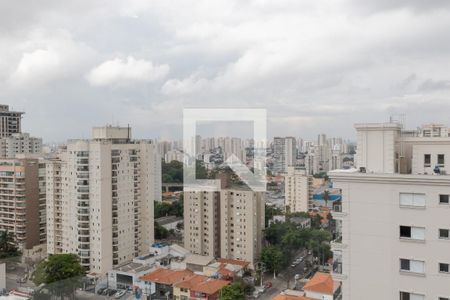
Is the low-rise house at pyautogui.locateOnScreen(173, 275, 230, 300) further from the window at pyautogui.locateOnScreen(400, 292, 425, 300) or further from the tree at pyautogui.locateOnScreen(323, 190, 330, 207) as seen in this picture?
the tree at pyautogui.locateOnScreen(323, 190, 330, 207)

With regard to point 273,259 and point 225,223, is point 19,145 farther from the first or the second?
point 273,259

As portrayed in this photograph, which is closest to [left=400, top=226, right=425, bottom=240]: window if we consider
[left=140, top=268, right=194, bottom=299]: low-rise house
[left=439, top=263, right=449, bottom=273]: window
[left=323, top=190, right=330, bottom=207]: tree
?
[left=439, top=263, right=449, bottom=273]: window

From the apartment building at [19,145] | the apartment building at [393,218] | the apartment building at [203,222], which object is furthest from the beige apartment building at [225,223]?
the apartment building at [19,145]

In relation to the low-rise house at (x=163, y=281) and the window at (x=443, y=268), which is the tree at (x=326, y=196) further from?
the window at (x=443, y=268)

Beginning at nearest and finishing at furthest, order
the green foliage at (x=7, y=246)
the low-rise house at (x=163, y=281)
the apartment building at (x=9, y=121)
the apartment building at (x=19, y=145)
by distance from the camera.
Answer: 1. the low-rise house at (x=163, y=281)
2. the green foliage at (x=7, y=246)
3. the apartment building at (x=19, y=145)
4. the apartment building at (x=9, y=121)

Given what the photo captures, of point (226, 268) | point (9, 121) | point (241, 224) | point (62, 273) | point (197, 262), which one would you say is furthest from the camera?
point (9, 121)

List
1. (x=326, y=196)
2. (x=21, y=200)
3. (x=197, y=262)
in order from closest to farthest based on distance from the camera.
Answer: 1. (x=197, y=262)
2. (x=21, y=200)
3. (x=326, y=196)

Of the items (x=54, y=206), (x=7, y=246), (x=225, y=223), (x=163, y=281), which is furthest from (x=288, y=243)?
(x=7, y=246)
